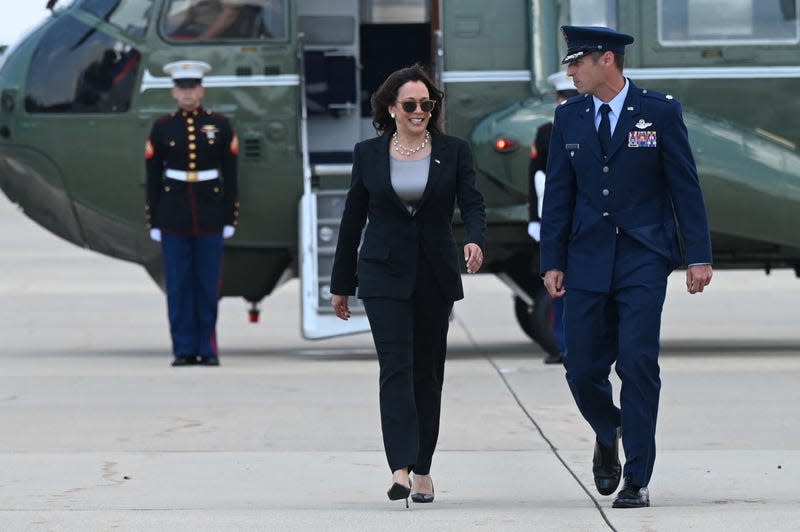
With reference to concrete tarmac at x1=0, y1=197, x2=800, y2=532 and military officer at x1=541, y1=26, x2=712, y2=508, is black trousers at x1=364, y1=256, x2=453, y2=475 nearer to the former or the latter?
concrete tarmac at x1=0, y1=197, x2=800, y2=532

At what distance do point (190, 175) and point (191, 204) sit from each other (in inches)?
7.7

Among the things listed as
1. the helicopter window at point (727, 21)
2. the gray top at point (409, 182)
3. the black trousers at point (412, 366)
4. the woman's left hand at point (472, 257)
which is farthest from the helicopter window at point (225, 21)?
the woman's left hand at point (472, 257)

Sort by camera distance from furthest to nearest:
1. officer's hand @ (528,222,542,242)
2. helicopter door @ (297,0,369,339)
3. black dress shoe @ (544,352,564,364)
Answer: helicopter door @ (297,0,369,339)
black dress shoe @ (544,352,564,364)
officer's hand @ (528,222,542,242)

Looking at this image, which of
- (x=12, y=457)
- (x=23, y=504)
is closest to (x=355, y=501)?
(x=23, y=504)

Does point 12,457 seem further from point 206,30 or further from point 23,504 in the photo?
point 206,30

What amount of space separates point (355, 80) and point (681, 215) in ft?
21.7

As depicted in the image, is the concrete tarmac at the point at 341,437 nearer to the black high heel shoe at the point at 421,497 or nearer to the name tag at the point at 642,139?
the black high heel shoe at the point at 421,497

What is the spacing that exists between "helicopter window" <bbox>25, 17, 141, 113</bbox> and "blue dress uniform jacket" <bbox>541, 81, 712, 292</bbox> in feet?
20.6

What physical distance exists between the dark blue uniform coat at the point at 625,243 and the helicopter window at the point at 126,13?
6217mm

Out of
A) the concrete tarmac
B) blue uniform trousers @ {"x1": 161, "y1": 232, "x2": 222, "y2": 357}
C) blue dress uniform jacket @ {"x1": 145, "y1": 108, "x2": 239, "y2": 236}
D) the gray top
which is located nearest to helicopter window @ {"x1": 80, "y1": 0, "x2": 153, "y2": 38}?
blue dress uniform jacket @ {"x1": 145, "y1": 108, "x2": 239, "y2": 236}

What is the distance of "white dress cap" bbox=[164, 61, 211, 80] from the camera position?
11969mm

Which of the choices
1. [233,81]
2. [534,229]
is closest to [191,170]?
[233,81]

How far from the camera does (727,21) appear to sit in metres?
12.4

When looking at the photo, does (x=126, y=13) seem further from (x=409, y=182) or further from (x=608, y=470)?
(x=608, y=470)
